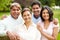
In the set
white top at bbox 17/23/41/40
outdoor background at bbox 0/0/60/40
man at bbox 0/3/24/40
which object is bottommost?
outdoor background at bbox 0/0/60/40

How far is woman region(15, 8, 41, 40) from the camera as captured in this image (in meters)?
3.45

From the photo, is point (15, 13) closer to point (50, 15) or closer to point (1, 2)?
point (50, 15)

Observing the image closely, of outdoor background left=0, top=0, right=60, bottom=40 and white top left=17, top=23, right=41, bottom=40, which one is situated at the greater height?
white top left=17, top=23, right=41, bottom=40

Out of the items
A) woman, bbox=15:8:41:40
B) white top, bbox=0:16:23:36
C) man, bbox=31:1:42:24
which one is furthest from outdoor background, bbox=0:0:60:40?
woman, bbox=15:8:41:40

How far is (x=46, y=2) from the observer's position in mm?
22750

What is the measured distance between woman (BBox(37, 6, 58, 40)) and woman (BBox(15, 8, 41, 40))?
0.32 feet

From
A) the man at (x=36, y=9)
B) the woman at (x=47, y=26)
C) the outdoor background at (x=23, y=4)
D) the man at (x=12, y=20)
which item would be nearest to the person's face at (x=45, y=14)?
the woman at (x=47, y=26)

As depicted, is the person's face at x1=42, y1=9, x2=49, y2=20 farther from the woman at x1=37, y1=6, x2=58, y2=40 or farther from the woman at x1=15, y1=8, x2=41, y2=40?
the woman at x1=15, y1=8, x2=41, y2=40

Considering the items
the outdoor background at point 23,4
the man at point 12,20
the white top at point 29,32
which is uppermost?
the man at point 12,20

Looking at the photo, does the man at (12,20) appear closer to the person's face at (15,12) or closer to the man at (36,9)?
the person's face at (15,12)

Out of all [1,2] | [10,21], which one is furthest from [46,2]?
[10,21]

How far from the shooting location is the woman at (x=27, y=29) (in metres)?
3.45

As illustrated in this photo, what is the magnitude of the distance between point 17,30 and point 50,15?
0.58 metres

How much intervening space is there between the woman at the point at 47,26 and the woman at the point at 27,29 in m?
0.10
